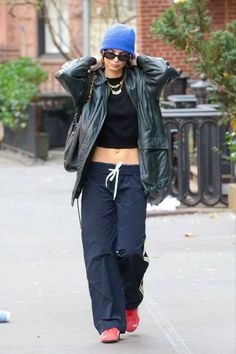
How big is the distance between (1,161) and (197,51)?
370 inches

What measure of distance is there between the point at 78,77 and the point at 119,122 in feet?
1.15

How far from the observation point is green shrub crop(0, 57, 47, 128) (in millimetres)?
20812

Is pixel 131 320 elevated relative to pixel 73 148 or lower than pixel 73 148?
lower

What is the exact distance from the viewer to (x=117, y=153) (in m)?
6.69

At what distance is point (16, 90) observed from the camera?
2109 cm

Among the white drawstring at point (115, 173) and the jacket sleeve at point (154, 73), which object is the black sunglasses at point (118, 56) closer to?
the jacket sleeve at point (154, 73)

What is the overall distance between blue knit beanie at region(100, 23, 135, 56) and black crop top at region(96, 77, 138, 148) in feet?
0.75

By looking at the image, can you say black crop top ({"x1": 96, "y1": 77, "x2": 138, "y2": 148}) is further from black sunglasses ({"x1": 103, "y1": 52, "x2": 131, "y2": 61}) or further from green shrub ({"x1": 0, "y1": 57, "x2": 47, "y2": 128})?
green shrub ({"x1": 0, "y1": 57, "x2": 47, "y2": 128})

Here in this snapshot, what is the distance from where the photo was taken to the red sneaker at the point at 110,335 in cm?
669

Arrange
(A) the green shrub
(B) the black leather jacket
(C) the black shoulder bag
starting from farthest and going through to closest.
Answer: (A) the green shrub < (C) the black shoulder bag < (B) the black leather jacket

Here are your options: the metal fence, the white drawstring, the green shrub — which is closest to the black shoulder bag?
the white drawstring

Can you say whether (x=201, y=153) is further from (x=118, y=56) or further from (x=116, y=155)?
(x=118, y=56)

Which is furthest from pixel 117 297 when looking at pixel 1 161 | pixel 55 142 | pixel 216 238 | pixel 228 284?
pixel 55 142

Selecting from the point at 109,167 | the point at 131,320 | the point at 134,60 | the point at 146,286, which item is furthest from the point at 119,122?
the point at 146,286
